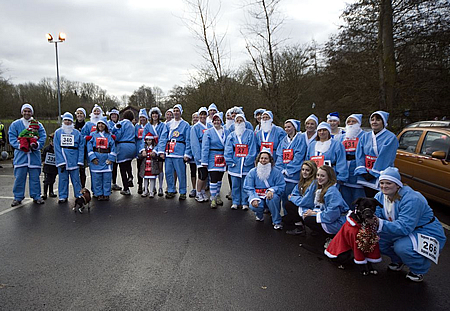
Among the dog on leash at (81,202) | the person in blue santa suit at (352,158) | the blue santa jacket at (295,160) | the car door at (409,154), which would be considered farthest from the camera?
the car door at (409,154)

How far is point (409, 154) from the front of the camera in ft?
22.1

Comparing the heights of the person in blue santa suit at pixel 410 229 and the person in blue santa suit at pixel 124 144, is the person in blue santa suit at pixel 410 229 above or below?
below

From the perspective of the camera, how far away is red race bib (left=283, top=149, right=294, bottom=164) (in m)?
5.69

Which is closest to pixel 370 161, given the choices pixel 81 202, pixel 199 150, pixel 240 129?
pixel 240 129

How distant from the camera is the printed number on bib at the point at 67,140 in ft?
21.2

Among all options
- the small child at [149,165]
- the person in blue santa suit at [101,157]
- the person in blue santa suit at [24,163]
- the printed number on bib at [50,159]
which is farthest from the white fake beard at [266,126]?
the person in blue santa suit at [24,163]

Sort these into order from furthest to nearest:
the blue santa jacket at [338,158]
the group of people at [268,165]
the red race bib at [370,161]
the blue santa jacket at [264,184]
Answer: the blue santa jacket at [264,184] → the blue santa jacket at [338,158] → the red race bib at [370,161] → the group of people at [268,165]

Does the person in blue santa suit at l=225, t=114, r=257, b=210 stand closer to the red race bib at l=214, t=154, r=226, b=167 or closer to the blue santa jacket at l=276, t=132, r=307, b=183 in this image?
the red race bib at l=214, t=154, r=226, b=167

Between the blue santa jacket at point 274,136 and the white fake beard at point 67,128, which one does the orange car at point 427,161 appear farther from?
the white fake beard at point 67,128

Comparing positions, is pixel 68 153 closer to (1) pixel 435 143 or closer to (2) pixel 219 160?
(2) pixel 219 160

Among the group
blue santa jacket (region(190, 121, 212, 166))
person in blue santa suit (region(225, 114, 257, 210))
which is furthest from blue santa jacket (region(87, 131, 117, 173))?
person in blue santa suit (region(225, 114, 257, 210))

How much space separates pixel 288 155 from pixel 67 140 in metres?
4.77

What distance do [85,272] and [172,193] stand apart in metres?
3.55

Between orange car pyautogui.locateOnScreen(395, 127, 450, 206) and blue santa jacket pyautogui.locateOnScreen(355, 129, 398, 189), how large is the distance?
1.62m
